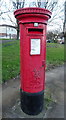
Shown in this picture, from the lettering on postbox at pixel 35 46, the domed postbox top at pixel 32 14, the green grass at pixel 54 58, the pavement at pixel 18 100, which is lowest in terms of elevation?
the pavement at pixel 18 100

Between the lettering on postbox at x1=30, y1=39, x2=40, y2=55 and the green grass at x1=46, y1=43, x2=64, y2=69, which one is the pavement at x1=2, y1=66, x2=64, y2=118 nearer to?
the lettering on postbox at x1=30, y1=39, x2=40, y2=55

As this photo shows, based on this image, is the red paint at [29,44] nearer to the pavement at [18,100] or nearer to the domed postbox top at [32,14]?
the domed postbox top at [32,14]

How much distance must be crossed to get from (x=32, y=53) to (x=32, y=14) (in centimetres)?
67

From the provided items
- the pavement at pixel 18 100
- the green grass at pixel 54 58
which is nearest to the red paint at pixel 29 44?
the pavement at pixel 18 100

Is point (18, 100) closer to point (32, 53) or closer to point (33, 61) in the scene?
point (33, 61)

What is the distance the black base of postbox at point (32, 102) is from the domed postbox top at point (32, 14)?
141 centimetres

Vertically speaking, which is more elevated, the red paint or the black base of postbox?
the red paint

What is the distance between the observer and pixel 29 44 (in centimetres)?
207

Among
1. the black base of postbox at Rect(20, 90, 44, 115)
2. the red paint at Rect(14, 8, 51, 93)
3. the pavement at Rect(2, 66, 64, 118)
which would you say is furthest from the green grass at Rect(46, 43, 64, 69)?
the red paint at Rect(14, 8, 51, 93)

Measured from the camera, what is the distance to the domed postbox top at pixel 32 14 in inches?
75.0

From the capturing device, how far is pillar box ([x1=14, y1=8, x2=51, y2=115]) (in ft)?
6.47

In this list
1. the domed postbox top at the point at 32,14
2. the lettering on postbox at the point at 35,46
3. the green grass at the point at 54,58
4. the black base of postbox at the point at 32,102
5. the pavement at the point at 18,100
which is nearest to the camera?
the domed postbox top at the point at 32,14

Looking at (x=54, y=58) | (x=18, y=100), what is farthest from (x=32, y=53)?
(x=54, y=58)

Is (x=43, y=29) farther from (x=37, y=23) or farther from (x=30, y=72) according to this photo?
(x=30, y=72)
